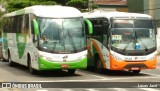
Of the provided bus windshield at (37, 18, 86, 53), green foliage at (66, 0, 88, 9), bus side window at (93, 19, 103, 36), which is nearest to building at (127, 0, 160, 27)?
green foliage at (66, 0, 88, 9)

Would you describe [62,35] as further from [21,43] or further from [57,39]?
[21,43]

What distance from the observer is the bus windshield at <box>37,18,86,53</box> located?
19.4m

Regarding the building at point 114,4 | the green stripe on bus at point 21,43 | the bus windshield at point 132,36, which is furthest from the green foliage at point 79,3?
the bus windshield at point 132,36

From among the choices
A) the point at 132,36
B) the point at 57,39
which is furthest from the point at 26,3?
the point at 132,36

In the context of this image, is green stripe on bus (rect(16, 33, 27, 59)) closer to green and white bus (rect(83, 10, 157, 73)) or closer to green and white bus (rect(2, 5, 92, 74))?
green and white bus (rect(2, 5, 92, 74))

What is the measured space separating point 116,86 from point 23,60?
832 cm

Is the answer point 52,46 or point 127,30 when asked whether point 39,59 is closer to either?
point 52,46

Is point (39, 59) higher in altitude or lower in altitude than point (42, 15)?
lower

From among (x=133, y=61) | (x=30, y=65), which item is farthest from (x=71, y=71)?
(x=133, y=61)

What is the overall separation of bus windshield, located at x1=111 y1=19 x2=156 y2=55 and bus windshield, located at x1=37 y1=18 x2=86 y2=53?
4.75 feet

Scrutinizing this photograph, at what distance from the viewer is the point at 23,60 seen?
75.8ft

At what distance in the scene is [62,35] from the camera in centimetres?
1966

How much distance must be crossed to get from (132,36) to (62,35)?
310 centimetres

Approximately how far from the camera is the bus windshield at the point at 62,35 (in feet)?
63.7
